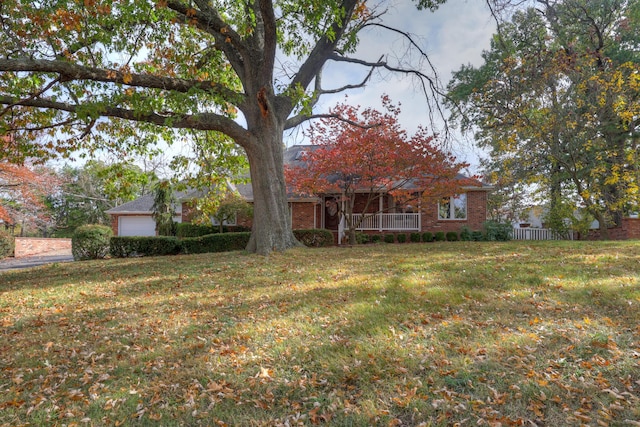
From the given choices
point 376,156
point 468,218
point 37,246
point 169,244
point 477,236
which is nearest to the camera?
point 376,156

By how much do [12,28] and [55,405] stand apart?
857cm

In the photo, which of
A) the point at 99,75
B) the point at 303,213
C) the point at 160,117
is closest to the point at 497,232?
the point at 303,213

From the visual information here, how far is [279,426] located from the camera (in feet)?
8.32

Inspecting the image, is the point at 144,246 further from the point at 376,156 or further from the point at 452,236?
the point at 452,236

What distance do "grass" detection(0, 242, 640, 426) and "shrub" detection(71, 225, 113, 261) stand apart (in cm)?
894

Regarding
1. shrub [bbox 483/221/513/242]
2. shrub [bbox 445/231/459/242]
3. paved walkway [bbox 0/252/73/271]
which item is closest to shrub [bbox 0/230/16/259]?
paved walkway [bbox 0/252/73/271]

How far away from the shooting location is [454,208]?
60.6 ft

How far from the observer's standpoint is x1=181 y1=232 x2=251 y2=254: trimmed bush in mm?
14336

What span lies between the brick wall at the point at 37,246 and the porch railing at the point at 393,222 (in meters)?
20.5

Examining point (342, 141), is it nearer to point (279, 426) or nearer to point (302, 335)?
point (302, 335)

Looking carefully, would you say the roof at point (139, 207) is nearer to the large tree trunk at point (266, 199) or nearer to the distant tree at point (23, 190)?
the distant tree at point (23, 190)

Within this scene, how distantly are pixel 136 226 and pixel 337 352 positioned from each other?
2206cm

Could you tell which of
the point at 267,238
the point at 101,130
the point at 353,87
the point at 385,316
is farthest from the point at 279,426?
the point at 353,87

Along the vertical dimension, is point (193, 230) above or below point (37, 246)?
above
